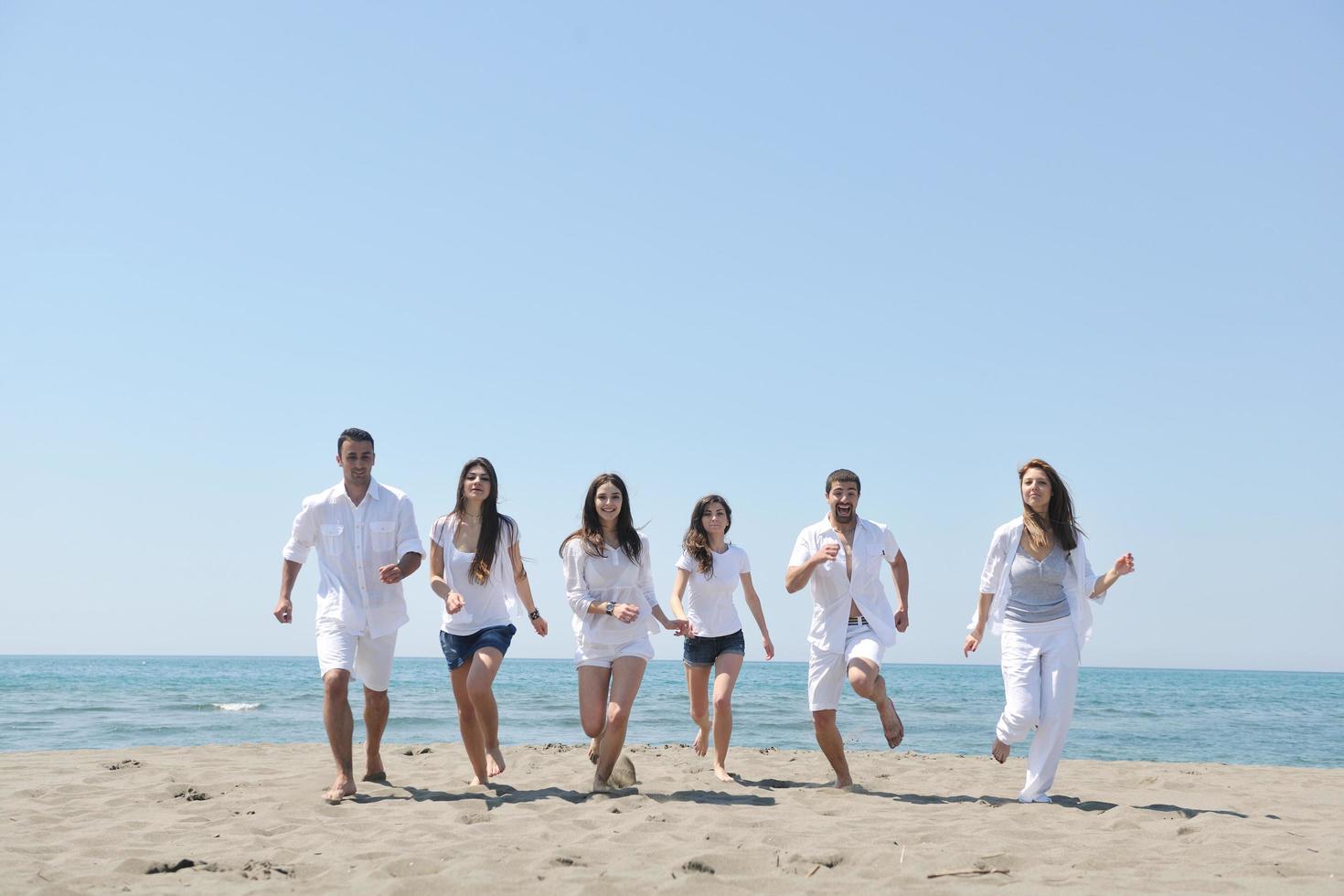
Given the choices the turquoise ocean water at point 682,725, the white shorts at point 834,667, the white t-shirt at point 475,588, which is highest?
the white t-shirt at point 475,588

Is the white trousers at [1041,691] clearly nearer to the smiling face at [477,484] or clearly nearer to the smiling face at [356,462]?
the smiling face at [477,484]

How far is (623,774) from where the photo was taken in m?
6.96

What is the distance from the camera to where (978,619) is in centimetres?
676

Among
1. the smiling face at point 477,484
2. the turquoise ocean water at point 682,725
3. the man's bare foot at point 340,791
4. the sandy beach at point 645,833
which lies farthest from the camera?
the turquoise ocean water at point 682,725

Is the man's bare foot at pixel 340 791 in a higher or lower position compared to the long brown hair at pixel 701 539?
lower

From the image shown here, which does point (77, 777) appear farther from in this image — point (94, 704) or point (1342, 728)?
point (1342, 728)

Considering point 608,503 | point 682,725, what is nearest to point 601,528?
point 608,503

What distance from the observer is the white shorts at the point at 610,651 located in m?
6.53

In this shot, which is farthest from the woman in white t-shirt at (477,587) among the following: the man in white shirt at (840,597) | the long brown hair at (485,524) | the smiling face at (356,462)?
the man in white shirt at (840,597)

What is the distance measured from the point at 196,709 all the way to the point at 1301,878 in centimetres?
1877

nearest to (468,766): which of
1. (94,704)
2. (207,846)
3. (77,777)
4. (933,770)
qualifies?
(77,777)

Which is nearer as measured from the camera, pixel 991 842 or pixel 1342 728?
pixel 991 842

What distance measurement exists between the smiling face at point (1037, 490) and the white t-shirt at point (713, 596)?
2416mm

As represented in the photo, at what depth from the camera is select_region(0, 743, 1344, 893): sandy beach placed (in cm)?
433
